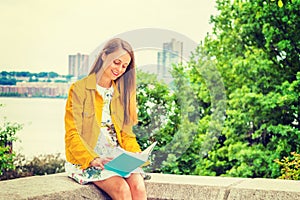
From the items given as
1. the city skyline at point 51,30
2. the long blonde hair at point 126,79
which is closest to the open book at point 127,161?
the long blonde hair at point 126,79

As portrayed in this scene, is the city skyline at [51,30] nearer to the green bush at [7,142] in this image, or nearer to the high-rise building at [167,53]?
the green bush at [7,142]

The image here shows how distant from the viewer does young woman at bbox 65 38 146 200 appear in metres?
2.56

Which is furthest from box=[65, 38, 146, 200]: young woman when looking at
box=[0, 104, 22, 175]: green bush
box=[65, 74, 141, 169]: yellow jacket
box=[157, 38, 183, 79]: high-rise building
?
box=[0, 104, 22, 175]: green bush

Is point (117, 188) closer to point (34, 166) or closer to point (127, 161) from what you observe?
point (127, 161)

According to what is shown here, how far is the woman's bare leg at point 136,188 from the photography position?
256 centimetres

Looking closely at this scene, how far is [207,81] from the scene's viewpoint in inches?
242

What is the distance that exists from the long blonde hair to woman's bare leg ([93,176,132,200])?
32cm

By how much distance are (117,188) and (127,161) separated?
0.16 metres

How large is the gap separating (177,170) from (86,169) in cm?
351

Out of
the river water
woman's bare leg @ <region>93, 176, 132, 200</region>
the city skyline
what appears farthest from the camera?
the river water

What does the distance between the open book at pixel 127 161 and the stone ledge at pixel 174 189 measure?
6.8 inches

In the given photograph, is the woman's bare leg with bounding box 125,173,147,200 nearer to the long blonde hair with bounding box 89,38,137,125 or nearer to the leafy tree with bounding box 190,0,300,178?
the long blonde hair with bounding box 89,38,137,125

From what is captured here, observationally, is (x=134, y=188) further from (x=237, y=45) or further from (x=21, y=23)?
(x=237, y=45)

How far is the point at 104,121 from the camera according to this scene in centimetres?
267
